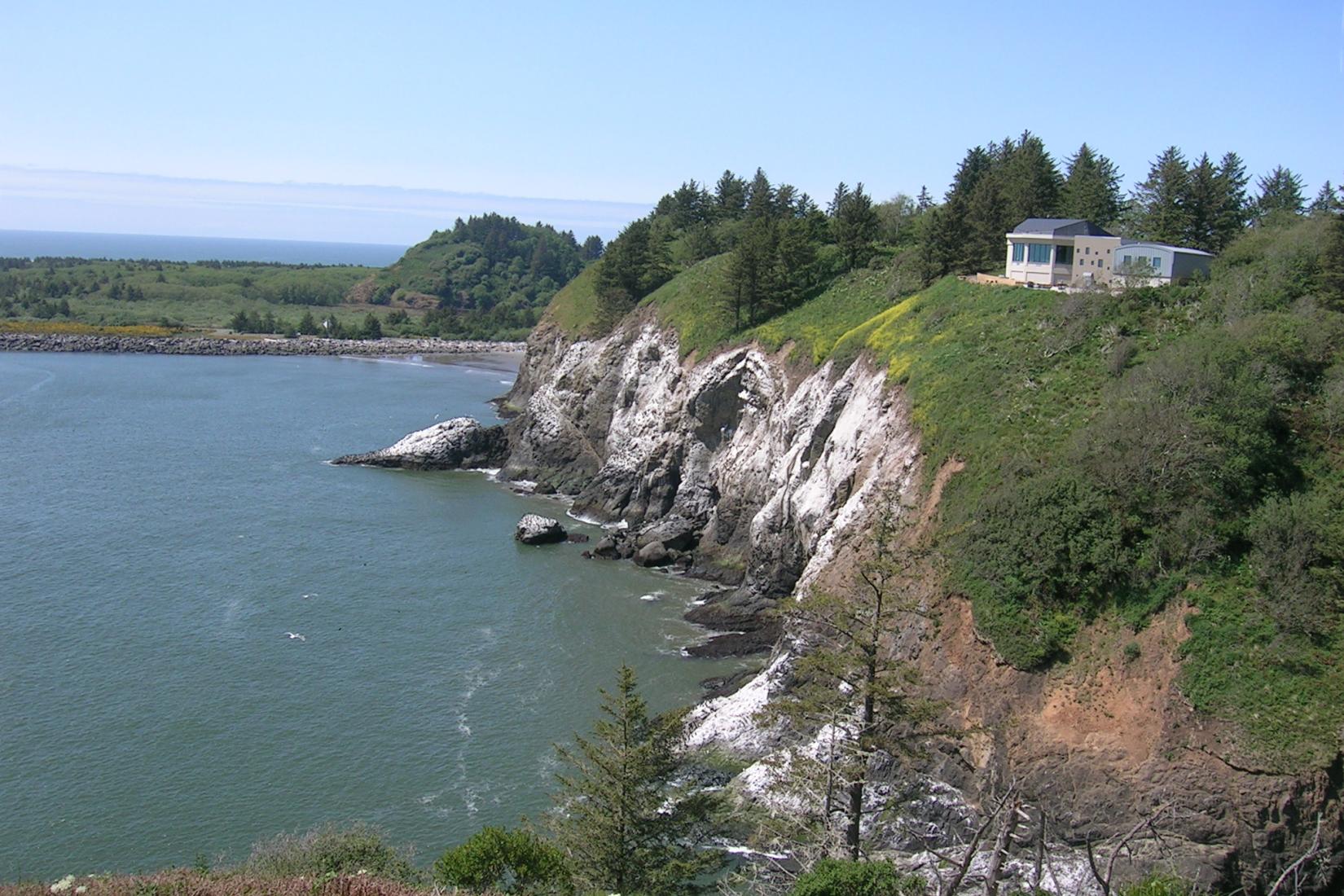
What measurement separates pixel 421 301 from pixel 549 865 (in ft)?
552

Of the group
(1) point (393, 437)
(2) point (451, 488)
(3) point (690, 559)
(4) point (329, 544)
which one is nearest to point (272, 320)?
(1) point (393, 437)

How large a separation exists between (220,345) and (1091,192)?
11299cm

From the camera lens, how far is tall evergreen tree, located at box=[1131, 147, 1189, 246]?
161 ft

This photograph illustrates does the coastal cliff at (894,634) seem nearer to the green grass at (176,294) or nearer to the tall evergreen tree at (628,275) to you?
the tall evergreen tree at (628,275)

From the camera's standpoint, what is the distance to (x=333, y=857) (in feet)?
73.3

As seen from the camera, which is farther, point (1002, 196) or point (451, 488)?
point (451, 488)

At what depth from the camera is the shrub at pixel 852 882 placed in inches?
662

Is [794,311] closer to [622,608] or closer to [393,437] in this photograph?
[622,608]

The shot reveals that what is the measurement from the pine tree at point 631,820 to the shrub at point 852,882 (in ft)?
17.7

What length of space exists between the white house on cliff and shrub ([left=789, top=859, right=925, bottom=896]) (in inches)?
1223

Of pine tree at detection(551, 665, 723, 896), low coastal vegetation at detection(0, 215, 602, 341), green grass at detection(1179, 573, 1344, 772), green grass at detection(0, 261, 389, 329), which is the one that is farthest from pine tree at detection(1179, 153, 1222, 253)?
green grass at detection(0, 261, 389, 329)

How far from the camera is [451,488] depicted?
6519cm

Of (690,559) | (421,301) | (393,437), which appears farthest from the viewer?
(421,301)

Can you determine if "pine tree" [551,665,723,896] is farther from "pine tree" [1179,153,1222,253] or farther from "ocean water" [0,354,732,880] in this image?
"pine tree" [1179,153,1222,253]
